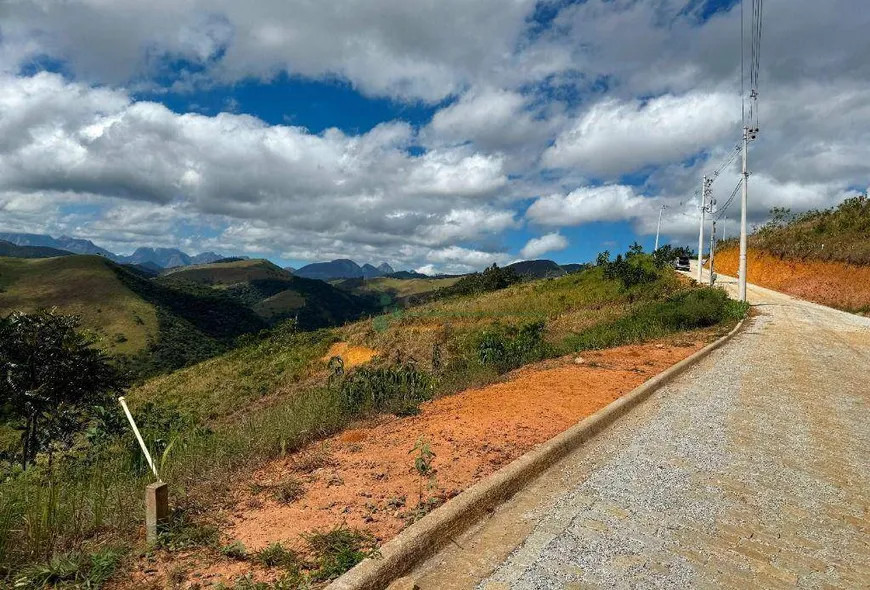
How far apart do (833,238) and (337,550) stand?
135 ft

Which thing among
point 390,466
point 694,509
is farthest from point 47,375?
point 694,509

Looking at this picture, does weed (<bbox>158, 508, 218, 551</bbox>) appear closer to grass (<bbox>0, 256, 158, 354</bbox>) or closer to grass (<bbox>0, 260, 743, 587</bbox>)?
grass (<bbox>0, 260, 743, 587</bbox>)

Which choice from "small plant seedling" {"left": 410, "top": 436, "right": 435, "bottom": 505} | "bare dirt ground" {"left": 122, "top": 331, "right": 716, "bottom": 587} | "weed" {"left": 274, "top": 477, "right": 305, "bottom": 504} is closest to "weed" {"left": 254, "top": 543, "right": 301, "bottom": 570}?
"bare dirt ground" {"left": 122, "top": 331, "right": 716, "bottom": 587}

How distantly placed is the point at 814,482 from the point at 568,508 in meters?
2.76

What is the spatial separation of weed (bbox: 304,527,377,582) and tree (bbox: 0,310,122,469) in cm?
1194

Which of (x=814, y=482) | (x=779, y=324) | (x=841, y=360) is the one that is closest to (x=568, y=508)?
(x=814, y=482)

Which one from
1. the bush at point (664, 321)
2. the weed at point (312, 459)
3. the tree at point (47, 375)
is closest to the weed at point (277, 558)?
the weed at point (312, 459)

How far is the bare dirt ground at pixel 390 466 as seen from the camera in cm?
388

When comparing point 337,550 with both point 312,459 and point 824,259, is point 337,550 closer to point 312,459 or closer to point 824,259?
point 312,459

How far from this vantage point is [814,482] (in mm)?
5082

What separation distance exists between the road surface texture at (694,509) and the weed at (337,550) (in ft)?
1.51

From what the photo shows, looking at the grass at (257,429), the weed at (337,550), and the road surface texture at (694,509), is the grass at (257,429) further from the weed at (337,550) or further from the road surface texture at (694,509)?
the road surface texture at (694,509)

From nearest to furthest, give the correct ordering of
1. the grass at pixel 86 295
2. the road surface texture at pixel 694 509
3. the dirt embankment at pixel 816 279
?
the road surface texture at pixel 694 509 < the dirt embankment at pixel 816 279 < the grass at pixel 86 295

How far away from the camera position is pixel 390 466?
5359mm
